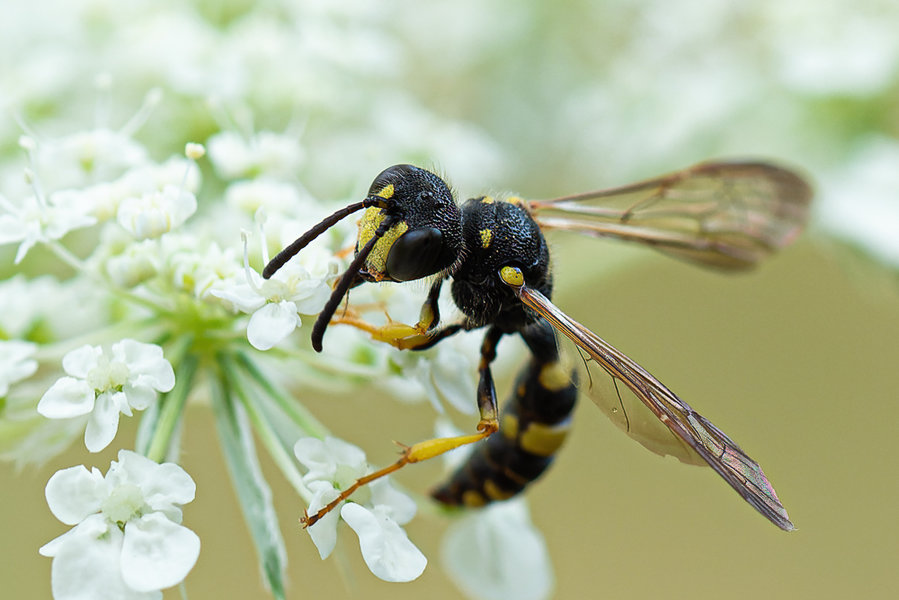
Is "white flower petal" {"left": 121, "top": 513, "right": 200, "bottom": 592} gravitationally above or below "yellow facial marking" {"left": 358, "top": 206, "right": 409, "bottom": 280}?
below

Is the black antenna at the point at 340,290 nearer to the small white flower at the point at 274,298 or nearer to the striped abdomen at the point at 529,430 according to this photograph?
the small white flower at the point at 274,298

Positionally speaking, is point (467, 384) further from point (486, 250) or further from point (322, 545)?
point (322, 545)

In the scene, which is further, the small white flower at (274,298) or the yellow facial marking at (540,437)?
the yellow facial marking at (540,437)

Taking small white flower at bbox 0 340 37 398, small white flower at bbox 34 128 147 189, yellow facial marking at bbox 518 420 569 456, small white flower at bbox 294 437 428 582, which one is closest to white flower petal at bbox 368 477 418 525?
small white flower at bbox 294 437 428 582

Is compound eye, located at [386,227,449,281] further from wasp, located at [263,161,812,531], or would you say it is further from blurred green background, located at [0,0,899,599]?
blurred green background, located at [0,0,899,599]

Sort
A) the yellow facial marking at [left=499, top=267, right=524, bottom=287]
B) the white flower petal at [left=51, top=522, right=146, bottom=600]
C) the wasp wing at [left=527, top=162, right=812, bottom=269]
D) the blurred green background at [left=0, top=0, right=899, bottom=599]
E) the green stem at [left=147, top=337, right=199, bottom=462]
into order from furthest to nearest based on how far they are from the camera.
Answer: the blurred green background at [left=0, top=0, right=899, bottom=599] < the wasp wing at [left=527, top=162, right=812, bottom=269] < the yellow facial marking at [left=499, top=267, right=524, bottom=287] < the green stem at [left=147, top=337, right=199, bottom=462] < the white flower petal at [left=51, top=522, right=146, bottom=600]

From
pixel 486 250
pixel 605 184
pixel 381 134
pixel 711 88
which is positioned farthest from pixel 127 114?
pixel 711 88

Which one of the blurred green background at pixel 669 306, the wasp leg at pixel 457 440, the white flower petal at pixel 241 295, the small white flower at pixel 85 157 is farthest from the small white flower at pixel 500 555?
the small white flower at pixel 85 157
